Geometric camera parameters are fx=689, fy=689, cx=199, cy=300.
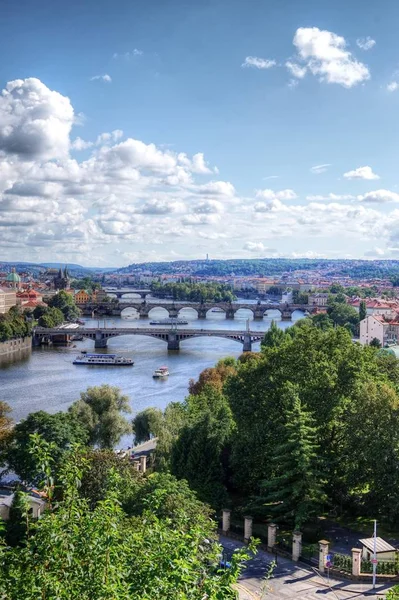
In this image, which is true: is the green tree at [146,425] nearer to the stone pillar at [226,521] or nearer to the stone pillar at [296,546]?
the stone pillar at [226,521]

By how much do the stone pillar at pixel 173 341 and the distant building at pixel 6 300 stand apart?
105 ft

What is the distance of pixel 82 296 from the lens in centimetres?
11331

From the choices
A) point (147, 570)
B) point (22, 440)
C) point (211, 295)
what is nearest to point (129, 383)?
point (22, 440)

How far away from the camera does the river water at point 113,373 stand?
38906mm

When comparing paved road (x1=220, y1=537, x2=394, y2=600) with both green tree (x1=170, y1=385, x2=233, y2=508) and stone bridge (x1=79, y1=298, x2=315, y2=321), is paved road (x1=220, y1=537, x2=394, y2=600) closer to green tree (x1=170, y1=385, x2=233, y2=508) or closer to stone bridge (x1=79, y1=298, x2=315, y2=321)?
green tree (x1=170, y1=385, x2=233, y2=508)

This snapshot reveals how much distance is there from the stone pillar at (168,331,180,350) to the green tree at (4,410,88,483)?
3844cm

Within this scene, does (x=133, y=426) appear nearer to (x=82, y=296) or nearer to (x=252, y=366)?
(x=252, y=366)

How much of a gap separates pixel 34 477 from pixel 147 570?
49.1 ft

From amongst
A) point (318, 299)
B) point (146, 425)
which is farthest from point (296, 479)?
point (318, 299)

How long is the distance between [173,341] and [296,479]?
153 feet

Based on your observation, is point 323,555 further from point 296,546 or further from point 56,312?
point 56,312

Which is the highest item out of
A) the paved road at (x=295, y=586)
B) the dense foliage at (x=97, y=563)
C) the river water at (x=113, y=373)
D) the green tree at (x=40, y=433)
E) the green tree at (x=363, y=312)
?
the dense foliage at (x=97, y=563)

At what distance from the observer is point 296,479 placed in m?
16.4

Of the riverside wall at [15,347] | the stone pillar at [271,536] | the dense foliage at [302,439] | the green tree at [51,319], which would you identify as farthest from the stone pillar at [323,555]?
the green tree at [51,319]
